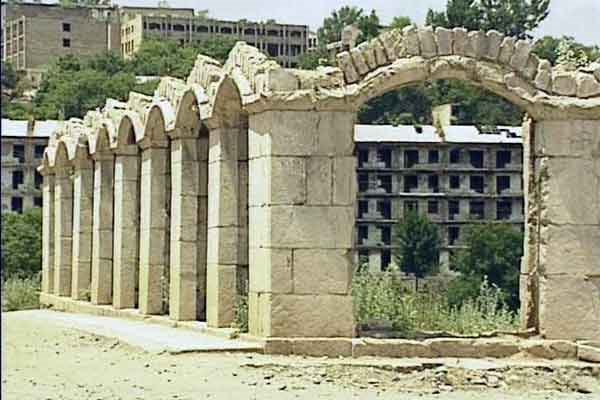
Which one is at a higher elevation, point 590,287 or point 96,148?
point 96,148

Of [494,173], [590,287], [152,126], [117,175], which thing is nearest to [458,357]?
[590,287]

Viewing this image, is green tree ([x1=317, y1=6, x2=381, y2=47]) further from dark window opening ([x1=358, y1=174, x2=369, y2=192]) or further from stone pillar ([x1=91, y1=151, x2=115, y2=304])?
stone pillar ([x1=91, y1=151, x2=115, y2=304])

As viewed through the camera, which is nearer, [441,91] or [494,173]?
[494,173]

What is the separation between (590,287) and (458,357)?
73.5 inches

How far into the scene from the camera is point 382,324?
18438 millimetres

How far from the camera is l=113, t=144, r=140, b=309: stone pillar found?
2423 centimetres

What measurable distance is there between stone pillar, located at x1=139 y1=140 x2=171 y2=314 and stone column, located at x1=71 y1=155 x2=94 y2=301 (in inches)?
219

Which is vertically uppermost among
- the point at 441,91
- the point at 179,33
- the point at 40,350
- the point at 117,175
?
the point at 179,33

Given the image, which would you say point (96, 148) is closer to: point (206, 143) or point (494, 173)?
point (206, 143)

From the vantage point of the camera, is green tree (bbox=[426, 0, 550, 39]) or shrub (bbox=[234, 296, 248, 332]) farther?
green tree (bbox=[426, 0, 550, 39])

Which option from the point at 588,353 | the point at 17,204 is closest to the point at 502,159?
the point at 17,204

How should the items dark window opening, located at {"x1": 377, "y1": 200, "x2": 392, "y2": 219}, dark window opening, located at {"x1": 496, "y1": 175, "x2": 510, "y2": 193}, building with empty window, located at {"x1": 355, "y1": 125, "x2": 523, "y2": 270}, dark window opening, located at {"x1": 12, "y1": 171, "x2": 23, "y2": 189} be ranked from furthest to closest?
1. dark window opening, located at {"x1": 12, "y1": 171, "x2": 23, "y2": 189}
2. dark window opening, located at {"x1": 377, "y1": 200, "x2": 392, "y2": 219}
3. dark window opening, located at {"x1": 496, "y1": 175, "x2": 510, "y2": 193}
4. building with empty window, located at {"x1": 355, "y1": 125, "x2": 523, "y2": 270}

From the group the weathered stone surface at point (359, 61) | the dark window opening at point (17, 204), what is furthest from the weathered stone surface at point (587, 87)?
the dark window opening at point (17, 204)

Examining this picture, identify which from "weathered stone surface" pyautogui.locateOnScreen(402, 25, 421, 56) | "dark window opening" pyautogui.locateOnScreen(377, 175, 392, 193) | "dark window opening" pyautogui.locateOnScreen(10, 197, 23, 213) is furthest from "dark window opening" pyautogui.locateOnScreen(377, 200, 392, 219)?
"weathered stone surface" pyautogui.locateOnScreen(402, 25, 421, 56)
